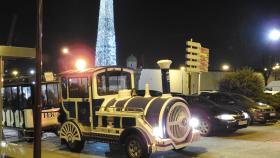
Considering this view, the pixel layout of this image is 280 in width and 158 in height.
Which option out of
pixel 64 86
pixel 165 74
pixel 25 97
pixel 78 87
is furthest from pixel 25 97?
pixel 165 74

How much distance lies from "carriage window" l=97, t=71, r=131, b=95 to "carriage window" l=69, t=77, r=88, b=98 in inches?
16.4

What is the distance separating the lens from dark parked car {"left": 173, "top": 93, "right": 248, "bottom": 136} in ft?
49.2

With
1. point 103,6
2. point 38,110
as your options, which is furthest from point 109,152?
point 103,6

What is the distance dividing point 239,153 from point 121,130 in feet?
10.5

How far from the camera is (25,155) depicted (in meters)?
12.3

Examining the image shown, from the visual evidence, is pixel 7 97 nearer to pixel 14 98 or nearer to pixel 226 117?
pixel 14 98

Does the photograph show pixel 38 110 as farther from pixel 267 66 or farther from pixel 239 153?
pixel 267 66

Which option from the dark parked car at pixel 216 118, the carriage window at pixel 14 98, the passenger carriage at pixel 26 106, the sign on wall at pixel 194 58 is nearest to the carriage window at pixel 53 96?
the passenger carriage at pixel 26 106

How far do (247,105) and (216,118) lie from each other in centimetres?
395

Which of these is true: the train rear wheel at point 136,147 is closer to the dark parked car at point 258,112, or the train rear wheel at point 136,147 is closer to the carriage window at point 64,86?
the carriage window at point 64,86

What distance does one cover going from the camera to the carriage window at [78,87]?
12.3 metres

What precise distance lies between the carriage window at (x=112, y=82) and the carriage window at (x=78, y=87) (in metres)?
0.42

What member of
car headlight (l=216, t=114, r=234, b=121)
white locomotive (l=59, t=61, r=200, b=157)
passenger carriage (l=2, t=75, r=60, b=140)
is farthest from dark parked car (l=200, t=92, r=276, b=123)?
passenger carriage (l=2, t=75, r=60, b=140)

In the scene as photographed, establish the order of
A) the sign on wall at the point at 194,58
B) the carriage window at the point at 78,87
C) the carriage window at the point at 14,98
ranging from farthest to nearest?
the sign on wall at the point at 194,58 → the carriage window at the point at 14,98 → the carriage window at the point at 78,87
